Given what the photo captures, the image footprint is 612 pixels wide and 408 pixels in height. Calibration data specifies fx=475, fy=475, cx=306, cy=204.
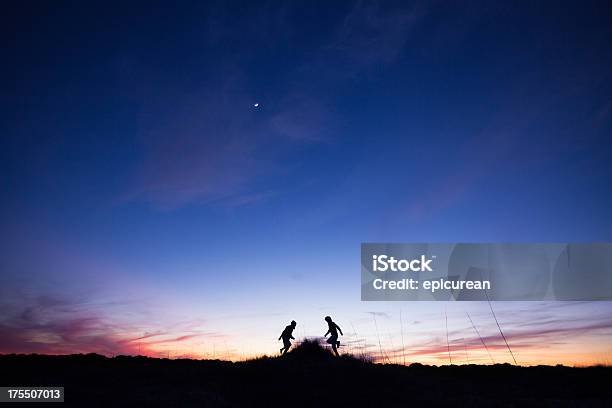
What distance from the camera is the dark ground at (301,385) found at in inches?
553

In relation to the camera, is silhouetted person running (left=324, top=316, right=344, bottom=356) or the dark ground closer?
the dark ground

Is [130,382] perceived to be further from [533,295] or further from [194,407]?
[533,295]

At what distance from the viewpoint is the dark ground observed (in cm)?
1405

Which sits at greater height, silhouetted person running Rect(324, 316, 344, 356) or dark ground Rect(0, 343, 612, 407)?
silhouetted person running Rect(324, 316, 344, 356)

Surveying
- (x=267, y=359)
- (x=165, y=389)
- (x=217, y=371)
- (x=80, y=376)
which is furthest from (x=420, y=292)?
(x=80, y=376)

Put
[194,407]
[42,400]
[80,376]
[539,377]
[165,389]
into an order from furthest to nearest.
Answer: [539,377] < [80,376] < [165,389] < [42,400] < [194,407]

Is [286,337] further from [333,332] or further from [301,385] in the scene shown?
[301,385]

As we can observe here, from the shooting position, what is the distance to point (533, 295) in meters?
25.6

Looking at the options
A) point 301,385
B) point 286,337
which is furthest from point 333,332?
point 301,385

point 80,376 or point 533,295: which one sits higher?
point 533,295

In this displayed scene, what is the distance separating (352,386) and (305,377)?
1941 mm

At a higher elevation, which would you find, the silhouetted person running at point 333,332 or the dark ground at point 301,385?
the silhouetted person running at point 333,332

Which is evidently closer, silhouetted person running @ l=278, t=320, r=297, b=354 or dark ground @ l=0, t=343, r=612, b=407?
dark ground @ l=0, t=343, r=612, b=407

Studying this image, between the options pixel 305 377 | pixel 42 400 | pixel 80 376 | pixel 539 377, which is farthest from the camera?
pixel 539 377
